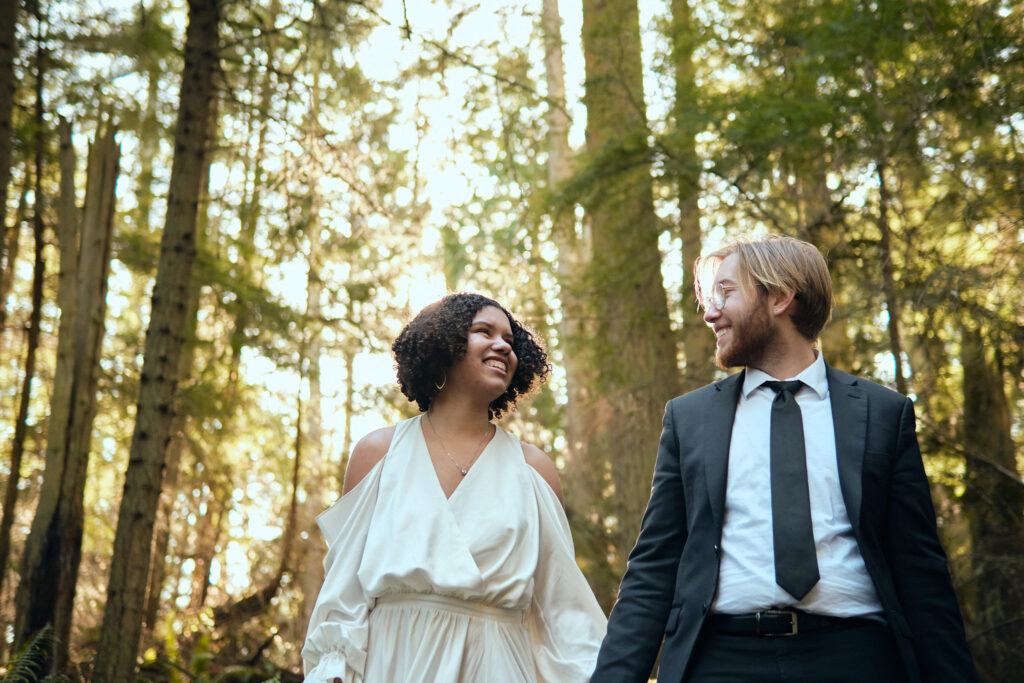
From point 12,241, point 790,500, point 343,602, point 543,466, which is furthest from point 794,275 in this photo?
point 12,241

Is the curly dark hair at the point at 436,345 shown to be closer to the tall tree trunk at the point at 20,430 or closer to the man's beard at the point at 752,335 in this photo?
the man's beard at the point at 752,335

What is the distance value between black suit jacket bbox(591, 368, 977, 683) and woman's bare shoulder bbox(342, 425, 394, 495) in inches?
51.9

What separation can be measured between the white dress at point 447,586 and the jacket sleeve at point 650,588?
73 cm

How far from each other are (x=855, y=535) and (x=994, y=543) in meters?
7.10

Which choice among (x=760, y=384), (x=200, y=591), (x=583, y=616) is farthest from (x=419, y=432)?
(x=200, y=591)

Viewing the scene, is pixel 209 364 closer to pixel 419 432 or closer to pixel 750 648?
pixel 419 432

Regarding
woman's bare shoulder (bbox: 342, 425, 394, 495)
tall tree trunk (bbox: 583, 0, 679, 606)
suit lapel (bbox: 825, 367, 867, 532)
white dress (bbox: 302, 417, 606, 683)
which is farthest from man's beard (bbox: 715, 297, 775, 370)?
tall tree trunk (bbox: 583, 0, 679, 606)

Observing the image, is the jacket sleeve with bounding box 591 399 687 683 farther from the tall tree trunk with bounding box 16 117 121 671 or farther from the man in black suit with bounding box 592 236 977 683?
the tall tree trunk with bounding box 16 117 121 671

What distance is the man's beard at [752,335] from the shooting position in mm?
3213

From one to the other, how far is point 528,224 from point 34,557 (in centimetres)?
507

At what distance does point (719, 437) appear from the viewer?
3119 mm

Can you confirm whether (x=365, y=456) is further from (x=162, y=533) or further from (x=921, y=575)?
(x=162, y=533)

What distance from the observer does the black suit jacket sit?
2.77 metres

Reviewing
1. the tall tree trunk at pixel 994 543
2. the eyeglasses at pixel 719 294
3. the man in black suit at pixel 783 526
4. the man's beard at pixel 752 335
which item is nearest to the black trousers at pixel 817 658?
the man in black suit at pixel 783 526
